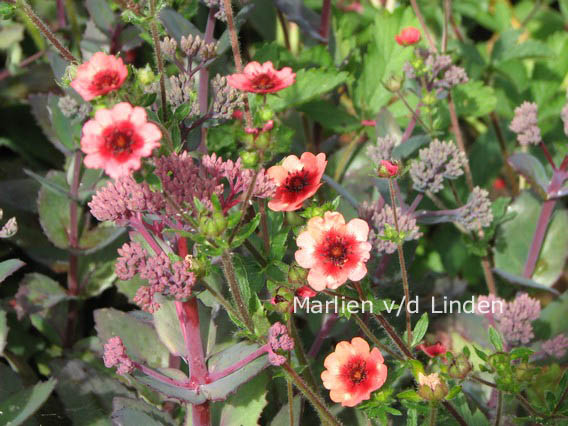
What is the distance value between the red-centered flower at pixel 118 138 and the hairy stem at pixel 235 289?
0.59 ft

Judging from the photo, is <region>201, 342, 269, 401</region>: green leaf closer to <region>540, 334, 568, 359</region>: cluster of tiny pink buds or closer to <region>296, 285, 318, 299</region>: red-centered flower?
<region>296, 285, 318, 299</region>: red-centered flower

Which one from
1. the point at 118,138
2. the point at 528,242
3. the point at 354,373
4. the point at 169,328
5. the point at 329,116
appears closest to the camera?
the point at 118,138

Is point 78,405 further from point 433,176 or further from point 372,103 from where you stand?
point 372,103

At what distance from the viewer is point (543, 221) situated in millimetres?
1415

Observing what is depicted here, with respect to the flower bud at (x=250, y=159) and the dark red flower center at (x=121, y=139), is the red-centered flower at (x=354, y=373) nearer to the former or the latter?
the flower bud at (x=250, y=159)

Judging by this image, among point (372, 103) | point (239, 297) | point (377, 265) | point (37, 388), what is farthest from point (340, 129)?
point (37, 388)

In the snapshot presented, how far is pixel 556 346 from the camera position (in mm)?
1244

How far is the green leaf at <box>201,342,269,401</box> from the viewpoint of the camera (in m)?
0.98

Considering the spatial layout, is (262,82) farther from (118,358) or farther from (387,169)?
(118,358)

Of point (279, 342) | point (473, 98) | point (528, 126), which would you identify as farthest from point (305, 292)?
point (473, 98)

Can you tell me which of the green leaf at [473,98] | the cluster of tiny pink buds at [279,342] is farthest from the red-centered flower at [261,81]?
the green leaf at [473,98]

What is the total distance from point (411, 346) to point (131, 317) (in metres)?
0.54

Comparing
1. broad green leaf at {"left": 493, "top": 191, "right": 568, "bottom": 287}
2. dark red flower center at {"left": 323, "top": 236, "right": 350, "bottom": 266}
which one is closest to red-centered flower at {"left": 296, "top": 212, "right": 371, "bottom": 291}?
dark red flower center at {"left": 323, "top": 236, "right": 350, "bottom": 266}

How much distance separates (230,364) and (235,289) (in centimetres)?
20
